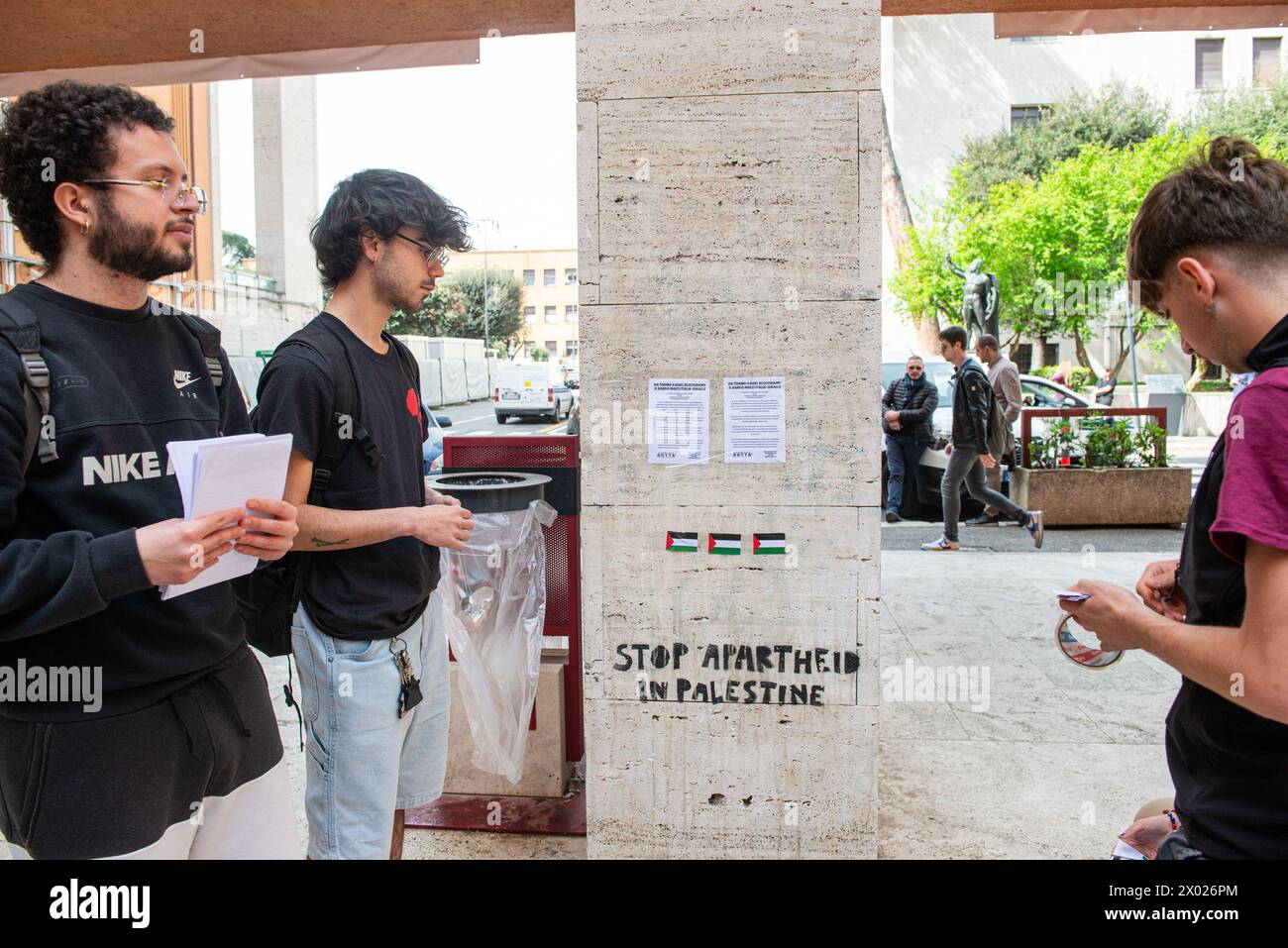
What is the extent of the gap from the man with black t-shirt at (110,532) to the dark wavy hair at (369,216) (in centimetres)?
57

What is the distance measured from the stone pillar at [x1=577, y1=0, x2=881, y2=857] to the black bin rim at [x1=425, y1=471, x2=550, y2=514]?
39 cm

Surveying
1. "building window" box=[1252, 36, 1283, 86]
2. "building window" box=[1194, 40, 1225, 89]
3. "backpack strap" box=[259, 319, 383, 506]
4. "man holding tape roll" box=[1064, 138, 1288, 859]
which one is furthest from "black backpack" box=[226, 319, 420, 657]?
"building window" box=[1194, 40, 1225, 89]

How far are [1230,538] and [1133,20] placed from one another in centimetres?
416

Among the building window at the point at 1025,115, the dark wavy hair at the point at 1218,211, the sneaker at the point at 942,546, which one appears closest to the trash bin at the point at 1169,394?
the sneaker at the point at 942,546

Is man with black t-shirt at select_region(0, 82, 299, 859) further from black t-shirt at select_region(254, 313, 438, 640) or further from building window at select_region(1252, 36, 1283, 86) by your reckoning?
building window at select_region(1252, 36, 1283, 86)

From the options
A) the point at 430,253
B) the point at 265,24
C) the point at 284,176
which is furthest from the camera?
the point at 284,176

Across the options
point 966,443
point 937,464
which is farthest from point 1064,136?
point 966,443

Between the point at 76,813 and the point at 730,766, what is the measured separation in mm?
1844

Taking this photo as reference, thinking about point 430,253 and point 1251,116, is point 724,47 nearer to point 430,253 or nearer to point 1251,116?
point 430,253

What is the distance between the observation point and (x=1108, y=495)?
948 centimetres

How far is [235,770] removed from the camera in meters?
1.90

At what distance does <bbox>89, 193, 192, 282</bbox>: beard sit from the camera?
5.80 feet

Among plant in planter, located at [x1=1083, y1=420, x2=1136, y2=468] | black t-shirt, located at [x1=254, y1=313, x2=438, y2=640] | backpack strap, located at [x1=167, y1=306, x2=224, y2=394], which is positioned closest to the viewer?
backpack strap, located at [x1=167, y1=306, x2=224, y2=394]
